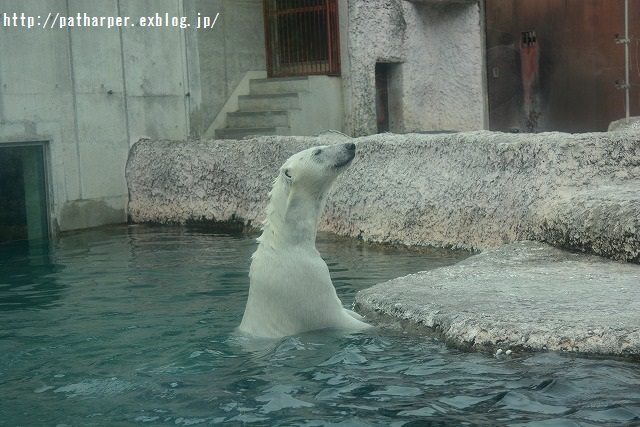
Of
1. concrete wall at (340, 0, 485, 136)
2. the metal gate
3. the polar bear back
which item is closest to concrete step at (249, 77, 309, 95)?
the metal gate

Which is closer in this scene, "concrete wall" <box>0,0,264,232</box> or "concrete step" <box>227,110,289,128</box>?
"concrete wall" <box>0,0,264,232</box>

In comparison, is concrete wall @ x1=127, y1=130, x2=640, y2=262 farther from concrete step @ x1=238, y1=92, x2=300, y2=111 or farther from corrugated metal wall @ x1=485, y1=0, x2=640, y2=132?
corrugated metal wall @ x1=485, y1=0, x2=640, y2=132

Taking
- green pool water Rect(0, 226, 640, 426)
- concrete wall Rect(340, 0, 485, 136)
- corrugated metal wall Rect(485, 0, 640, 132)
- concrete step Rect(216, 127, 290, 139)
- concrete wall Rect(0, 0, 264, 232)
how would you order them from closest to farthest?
green pool water Rect(0, 226, 640, 426)
concrete wall Rect(0, 0, 264, 232)
concrete step Rect(216, 127, 290, 139)
concrete wall Rect(340, 0, 485, 136)
corrugated metal wall Rect(485, 0, 640, 132)

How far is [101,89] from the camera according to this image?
32.9ft

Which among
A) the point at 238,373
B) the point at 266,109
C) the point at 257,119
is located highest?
the point at 266,109

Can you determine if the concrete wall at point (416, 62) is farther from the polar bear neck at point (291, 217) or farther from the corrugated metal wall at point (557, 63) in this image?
the polar bear neck at point (291, 217)

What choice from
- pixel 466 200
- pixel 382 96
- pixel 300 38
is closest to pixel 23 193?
pixel 300 38

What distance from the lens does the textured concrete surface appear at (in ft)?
12.7

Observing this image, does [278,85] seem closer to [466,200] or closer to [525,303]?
[466,200]

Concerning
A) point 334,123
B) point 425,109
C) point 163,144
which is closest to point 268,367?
point 163,144

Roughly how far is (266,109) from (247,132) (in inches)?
20.0

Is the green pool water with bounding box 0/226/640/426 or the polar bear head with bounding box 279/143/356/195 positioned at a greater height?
the polar bear head with bounding box 279/143/356/195

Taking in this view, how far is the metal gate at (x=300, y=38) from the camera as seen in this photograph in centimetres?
1199

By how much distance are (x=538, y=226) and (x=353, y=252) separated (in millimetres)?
1811
